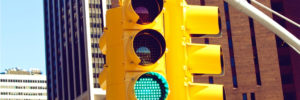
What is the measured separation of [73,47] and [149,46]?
339 ft

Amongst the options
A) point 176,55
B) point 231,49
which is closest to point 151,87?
point 176,55

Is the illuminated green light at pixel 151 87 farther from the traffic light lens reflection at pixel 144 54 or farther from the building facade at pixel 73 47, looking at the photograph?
the building facade at pixel 73 47

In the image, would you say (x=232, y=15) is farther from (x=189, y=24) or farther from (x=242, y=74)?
(x=189, y=24)

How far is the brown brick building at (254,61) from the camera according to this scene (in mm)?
70312

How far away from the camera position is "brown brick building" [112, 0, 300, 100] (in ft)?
231

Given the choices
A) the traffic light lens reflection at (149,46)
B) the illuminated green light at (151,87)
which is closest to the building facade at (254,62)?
the traffic light lens reflection at (149,46)

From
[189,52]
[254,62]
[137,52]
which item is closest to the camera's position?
[137,52]

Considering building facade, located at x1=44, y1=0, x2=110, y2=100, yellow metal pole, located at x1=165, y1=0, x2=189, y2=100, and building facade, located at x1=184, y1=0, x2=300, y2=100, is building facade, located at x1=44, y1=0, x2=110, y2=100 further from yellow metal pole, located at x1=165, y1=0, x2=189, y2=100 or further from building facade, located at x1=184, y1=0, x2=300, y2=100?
yellow metal pole, located at x1=165, y1=0, x2=189, y2=100

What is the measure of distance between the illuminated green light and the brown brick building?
64203 mm

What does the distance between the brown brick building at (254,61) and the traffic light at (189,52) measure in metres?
63.7

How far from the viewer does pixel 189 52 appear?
23.0 feet

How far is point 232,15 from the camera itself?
2881 inches

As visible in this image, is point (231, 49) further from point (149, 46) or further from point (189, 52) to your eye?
point (149, 46)

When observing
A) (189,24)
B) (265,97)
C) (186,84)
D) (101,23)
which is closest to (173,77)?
(186,84)
